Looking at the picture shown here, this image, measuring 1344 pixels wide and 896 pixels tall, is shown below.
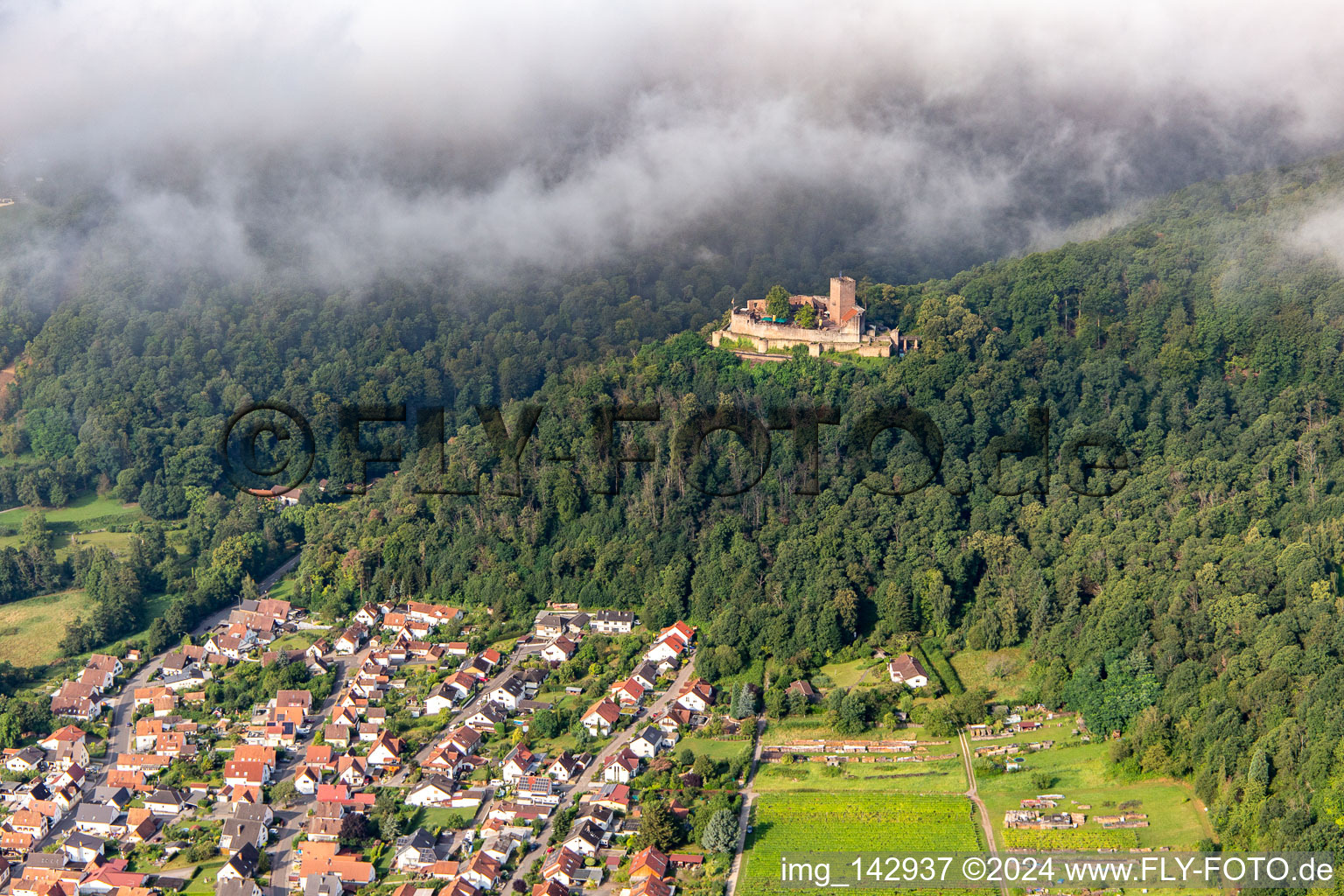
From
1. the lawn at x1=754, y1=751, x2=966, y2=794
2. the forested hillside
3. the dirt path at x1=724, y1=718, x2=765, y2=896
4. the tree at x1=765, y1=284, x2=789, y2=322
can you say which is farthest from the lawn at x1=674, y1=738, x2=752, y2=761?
the tree at x1=765, y1=284, x2=789, y2=322

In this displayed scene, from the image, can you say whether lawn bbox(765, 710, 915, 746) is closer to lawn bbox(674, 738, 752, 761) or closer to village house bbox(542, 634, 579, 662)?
lawn bbox(674, 738, 752, 761)

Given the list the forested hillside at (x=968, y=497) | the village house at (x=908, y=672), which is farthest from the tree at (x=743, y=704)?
the village house at (x=908, y=672)

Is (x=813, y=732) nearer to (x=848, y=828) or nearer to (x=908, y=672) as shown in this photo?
(x=908, y=672)

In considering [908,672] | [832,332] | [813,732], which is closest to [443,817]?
[813,732]

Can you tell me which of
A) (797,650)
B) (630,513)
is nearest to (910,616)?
(797,650)

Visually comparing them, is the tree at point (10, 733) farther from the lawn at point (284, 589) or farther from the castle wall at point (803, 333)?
the castle wall at point (803, 333)

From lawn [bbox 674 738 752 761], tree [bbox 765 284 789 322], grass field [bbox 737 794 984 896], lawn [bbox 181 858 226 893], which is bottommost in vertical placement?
lawn [bbox 181 858 226 893]
